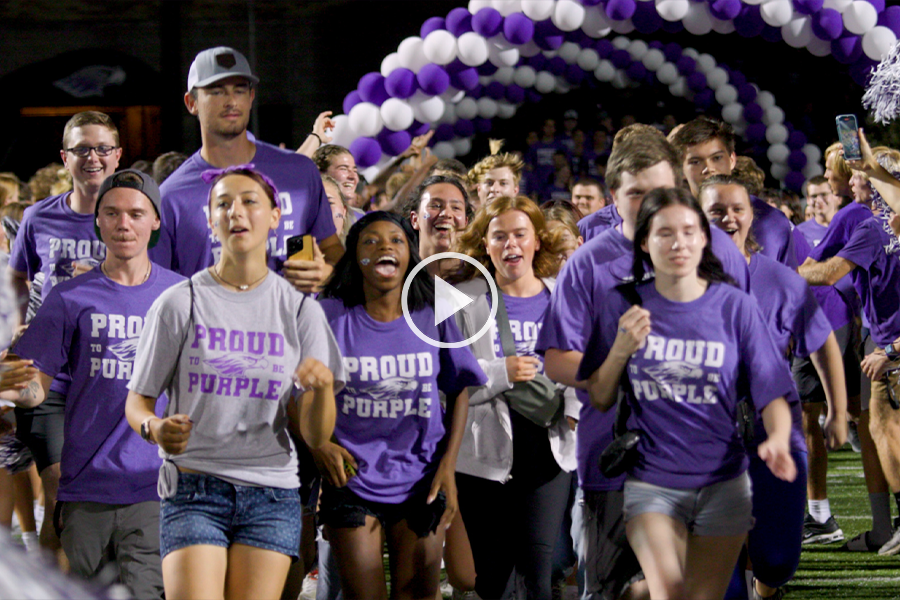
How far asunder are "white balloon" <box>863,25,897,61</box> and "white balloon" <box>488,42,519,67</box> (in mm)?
2621

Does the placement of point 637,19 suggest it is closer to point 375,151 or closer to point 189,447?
point 375,151

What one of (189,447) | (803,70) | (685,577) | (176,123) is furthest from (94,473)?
(803,70)

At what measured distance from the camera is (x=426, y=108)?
847 centimetres

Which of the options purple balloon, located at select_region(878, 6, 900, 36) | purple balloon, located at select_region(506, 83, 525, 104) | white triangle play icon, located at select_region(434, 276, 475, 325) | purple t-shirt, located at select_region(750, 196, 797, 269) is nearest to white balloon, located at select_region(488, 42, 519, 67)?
purple balloon, located at select_region(506, 83, 525, 104)

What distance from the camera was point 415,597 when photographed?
123 inches

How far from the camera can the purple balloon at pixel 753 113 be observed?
11047mm

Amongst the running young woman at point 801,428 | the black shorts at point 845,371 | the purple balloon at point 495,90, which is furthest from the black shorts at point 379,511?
the purple balloon at point 495,90

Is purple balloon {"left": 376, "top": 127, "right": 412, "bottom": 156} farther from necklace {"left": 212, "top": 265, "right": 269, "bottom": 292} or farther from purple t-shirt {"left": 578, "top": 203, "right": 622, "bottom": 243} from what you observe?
necklace {"left": 212, "top": 265, "right": 269, "bottom": 292}

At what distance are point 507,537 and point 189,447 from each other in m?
1.27

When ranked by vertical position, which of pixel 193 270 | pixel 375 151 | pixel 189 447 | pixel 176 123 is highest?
pixel 176 123

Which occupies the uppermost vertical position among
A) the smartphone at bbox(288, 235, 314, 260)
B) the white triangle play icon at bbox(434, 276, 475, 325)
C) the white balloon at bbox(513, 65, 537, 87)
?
the white balloon at bbox(513, 65, 537, 87)

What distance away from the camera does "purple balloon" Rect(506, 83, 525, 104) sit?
397 inches

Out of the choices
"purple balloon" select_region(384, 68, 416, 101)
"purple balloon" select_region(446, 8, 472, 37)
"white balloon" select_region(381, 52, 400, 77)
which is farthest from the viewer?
"purple balloon" select_region(446, 8, 472, 37)

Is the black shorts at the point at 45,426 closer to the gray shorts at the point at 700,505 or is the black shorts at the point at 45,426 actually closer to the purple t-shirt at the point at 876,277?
the gray shorts at the point at 700,505
